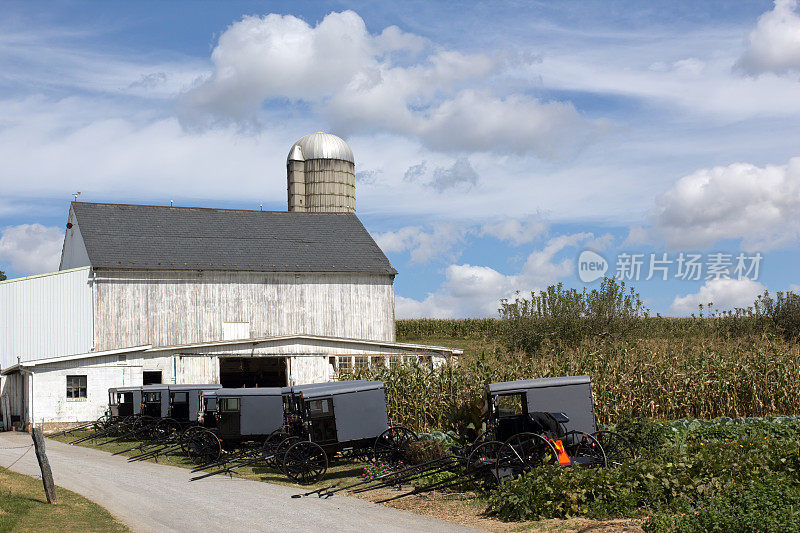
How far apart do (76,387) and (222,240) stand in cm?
1189

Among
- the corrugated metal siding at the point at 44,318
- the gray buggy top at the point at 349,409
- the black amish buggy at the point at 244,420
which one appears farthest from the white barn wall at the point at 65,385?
the gray buggy top at the point at 349,409

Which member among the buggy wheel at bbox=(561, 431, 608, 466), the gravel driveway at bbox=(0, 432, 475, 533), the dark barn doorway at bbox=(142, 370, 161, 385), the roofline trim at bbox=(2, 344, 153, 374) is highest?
the roofline trim at bbox=(2, 344, 153, 374)

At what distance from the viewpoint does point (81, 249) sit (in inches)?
1460

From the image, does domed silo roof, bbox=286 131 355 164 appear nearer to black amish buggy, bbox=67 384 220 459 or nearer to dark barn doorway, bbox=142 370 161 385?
dark barn doorway, bbox=142 370 161 385

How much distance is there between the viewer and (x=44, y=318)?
34.1 metres

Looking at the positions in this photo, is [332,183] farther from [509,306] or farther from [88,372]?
[88,372]

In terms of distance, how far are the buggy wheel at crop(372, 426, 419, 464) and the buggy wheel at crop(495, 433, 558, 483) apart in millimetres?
3669

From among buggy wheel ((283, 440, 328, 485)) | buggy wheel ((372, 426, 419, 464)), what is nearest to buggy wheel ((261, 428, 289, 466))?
buggy wheel ((283, 440, 328, 485))

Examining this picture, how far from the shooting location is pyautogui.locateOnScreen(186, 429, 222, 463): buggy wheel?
768 inches

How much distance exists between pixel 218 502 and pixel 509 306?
25.6m

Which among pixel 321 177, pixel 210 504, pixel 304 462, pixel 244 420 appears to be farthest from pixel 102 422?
pixel 321 177

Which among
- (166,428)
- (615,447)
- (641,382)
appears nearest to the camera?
(615,447)

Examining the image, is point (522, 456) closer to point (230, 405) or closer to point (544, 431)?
point (544, 431)

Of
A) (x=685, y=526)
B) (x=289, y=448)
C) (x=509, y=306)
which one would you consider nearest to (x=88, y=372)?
(x=289, y=448)
